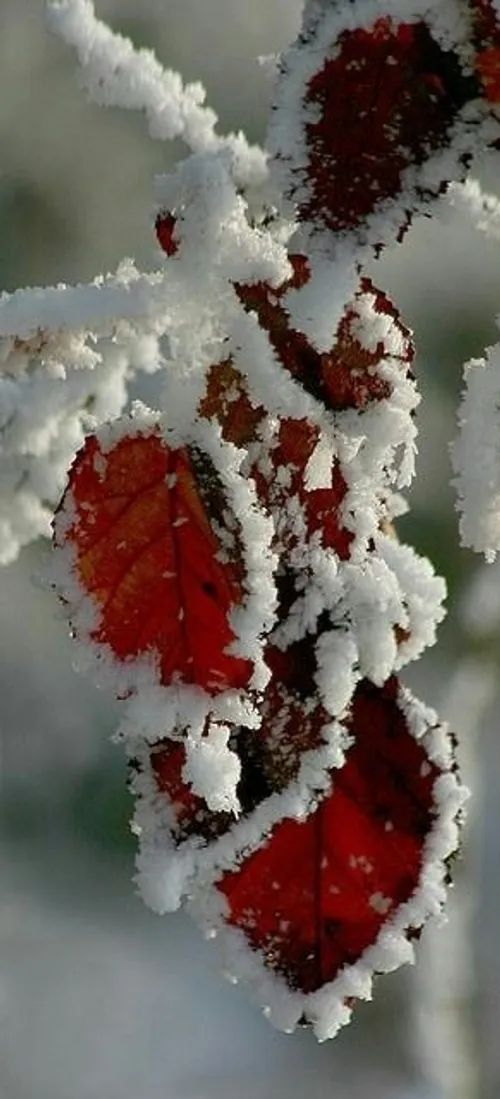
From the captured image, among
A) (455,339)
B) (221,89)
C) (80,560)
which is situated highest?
(455,339)

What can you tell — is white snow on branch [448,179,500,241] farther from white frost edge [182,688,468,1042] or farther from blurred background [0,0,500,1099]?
blurred background [0,0,500,1099]

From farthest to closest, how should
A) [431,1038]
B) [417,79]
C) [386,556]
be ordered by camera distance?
[431,1038] < [386,556] < [417,79]

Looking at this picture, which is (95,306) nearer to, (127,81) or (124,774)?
(127,81)

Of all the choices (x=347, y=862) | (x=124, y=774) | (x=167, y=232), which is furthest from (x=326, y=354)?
(x=124, y=774)

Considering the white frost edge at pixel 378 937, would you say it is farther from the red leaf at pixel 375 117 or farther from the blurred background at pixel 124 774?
the blurred background at pixel 124 774

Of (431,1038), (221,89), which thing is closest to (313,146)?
(221,89)

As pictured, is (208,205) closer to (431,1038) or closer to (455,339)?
(455,339)
